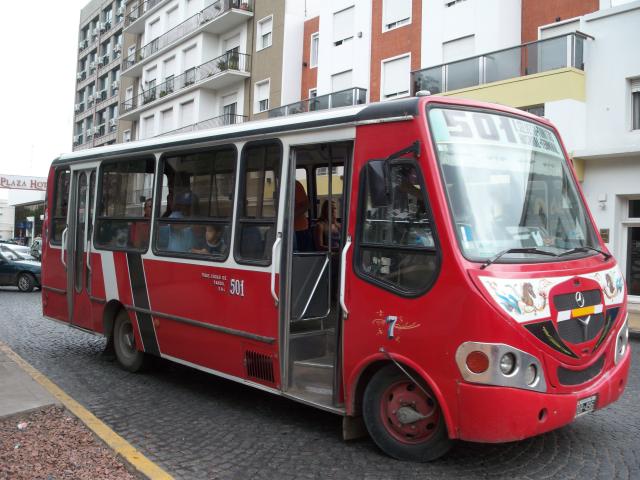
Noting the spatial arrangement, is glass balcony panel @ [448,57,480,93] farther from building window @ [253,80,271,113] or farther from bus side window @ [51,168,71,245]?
bus side window @ [51,168,71,245]

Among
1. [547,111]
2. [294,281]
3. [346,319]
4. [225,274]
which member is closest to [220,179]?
[225,274]

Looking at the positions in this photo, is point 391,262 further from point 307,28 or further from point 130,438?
point 307,28

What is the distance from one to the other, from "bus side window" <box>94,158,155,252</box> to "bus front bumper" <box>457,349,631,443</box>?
4405 millimetres

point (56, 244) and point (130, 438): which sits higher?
point (56, 244)

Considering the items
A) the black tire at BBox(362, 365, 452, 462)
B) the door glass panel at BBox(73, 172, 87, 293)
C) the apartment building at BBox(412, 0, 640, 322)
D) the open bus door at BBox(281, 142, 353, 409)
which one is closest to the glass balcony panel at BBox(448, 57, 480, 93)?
the apartment building at BBox(412, 0, 640, 322)

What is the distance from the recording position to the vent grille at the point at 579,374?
13.9ft

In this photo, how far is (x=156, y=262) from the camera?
23.2 ft

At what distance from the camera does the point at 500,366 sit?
4.02 meters

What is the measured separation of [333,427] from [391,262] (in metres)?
1.78

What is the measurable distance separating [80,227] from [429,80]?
1517 cm

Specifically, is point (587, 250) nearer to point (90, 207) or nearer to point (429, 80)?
point (90, 207)

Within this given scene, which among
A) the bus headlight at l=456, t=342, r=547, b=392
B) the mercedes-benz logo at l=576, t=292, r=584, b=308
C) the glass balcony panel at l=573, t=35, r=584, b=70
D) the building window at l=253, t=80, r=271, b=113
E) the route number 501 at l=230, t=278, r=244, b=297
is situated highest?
the building window at l=253, t=80, r=271, b=113

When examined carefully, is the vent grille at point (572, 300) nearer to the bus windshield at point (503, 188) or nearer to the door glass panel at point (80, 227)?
the bus windshield at point (503, 188)

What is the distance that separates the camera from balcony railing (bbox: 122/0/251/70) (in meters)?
34.0
